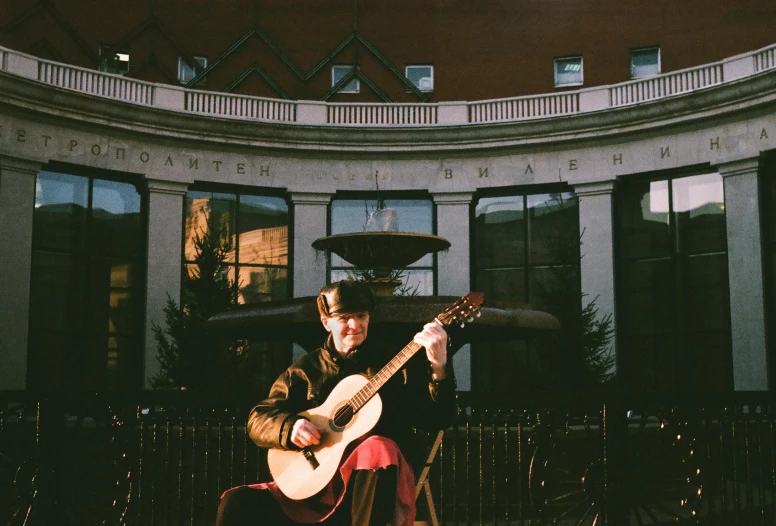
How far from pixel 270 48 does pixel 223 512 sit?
23568mm

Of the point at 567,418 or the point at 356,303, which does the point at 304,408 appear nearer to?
the point at 356,303

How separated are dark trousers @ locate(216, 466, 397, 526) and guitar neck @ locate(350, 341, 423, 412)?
348mm

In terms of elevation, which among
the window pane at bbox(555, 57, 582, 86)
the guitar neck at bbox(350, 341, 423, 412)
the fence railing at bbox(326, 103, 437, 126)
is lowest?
the guitar neck at bbox(350, 341, 423, 412)

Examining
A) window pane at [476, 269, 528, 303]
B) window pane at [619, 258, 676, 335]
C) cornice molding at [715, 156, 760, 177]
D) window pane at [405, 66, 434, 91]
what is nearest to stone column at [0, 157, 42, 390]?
window pane at [405, 66, 434, 91]

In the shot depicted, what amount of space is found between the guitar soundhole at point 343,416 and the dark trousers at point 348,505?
265 mm

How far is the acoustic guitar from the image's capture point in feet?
14.5

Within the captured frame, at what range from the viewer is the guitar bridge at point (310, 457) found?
445 centimetres

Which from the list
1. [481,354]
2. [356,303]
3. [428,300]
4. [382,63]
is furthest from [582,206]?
[356,303]

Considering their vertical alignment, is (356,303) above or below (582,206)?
below

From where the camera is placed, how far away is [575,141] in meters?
23.7

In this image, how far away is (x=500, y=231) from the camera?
2469 centimetres

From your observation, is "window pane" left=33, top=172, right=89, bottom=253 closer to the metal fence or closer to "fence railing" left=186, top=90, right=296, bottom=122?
"fence railing" left=186, top=90, right=296, bottom=122

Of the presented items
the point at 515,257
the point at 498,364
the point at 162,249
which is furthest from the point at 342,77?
the point at 498,364

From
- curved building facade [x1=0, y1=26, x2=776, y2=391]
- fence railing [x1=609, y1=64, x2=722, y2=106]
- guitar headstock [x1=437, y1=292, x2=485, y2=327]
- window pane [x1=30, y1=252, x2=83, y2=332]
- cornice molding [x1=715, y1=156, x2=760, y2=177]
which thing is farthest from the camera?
fence railing [x1=609, y1=64, x2=722, y2=106]
